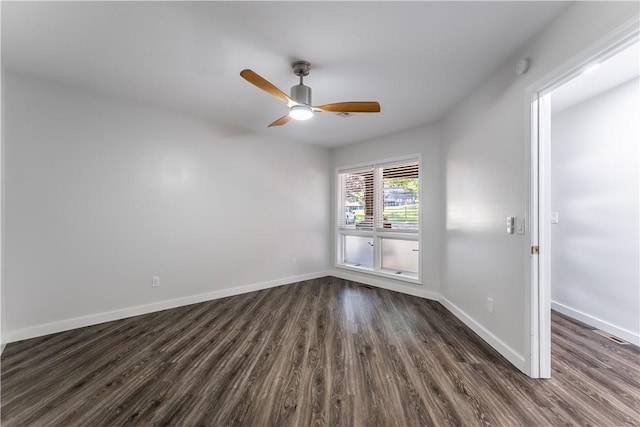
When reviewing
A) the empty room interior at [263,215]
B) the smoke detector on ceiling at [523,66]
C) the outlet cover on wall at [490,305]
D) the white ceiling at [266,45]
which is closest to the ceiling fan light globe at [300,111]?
the empty room interior at [263,215]

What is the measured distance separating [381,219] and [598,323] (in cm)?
276

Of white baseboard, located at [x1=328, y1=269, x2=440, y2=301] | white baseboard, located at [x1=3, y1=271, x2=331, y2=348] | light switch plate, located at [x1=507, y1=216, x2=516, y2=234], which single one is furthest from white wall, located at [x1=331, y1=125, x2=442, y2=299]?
white baseboard, located at [x1=3, y1=271, x2=331, y2=348]

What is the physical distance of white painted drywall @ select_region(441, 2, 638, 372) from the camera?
156 cm

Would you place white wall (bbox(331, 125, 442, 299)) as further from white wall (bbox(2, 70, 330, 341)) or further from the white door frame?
white wall (bbox(2, 70, 330, 341))

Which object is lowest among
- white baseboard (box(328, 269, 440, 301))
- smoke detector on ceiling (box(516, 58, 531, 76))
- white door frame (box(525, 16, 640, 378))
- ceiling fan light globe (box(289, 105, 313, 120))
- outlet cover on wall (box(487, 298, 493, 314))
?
white baseboard (box(328, 269, 440, 301))

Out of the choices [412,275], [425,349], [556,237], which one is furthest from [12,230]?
[556,237]

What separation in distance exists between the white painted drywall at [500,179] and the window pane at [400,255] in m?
0.82

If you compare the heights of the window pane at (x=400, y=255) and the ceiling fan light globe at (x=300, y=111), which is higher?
the ceiling fan light globe at (x=300, y=111)

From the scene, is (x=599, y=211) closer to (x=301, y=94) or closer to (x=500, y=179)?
(x=500, y=179)

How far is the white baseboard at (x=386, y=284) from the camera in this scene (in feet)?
11.9

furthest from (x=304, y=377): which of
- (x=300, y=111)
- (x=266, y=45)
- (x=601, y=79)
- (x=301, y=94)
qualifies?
(x=601, y=79)

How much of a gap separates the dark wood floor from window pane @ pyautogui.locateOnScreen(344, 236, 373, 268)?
5.94ft

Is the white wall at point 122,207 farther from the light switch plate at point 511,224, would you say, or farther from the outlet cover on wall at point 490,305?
the light switch plate at point 511,224

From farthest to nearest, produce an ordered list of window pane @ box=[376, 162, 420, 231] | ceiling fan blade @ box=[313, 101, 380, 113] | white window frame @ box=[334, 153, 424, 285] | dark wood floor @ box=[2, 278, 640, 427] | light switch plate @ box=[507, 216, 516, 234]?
window pane @ box=[376, 162, 420, 231], white window frame @ box=[334, 153, 424, 285], ceiling fan blade @ box=[313, 101, 380, 113], light switch plate @ box=[507, 216, 516, 234], dark wood floor @ box=[2, 278, 640, 427]
